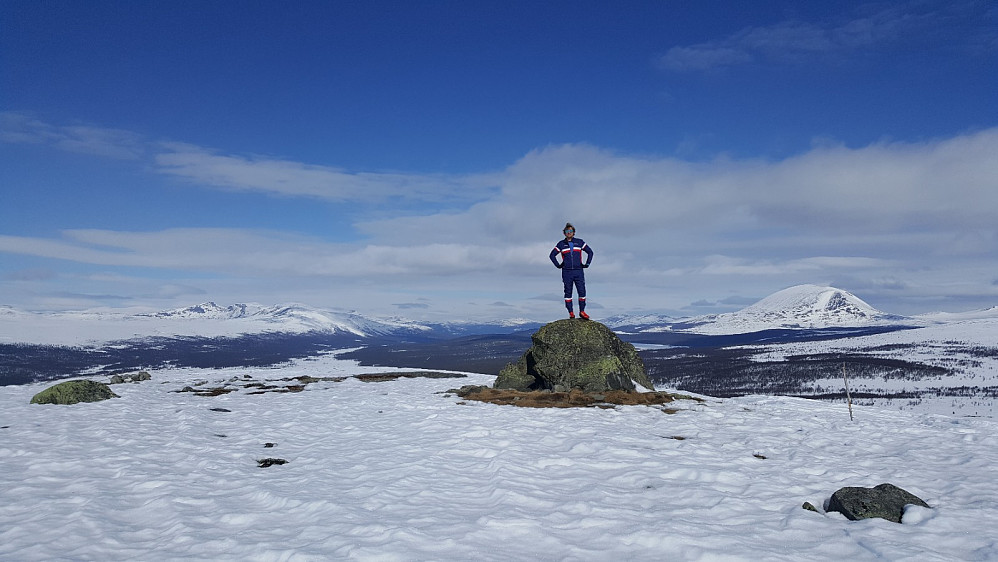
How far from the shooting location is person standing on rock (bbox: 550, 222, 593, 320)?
2142cm

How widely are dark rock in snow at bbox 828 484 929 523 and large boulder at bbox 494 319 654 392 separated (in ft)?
37.7

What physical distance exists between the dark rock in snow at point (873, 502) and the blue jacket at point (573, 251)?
14.5m

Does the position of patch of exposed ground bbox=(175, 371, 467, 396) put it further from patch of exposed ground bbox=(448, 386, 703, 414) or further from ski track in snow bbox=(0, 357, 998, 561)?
patch of exposed ground bbox=(448, 386, 703, 414)

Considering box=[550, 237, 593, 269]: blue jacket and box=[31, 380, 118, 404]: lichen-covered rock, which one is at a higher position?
box=[550, 237, 593, 269]: blue jacket

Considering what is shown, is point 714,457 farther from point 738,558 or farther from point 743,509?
point 738,558

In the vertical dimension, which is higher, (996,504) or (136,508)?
(136,508)

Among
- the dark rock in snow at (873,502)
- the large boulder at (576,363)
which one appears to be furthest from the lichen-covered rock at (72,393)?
the dark rock in snow at (873,502)

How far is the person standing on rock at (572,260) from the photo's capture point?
2142 cm

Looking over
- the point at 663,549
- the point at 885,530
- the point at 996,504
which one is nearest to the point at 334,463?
the point at 663,549

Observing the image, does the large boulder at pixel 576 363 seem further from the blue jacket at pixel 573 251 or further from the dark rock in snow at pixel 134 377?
the dark rock in snow at pixel 134 377

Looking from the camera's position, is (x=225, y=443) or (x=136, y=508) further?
(x=225, y=443)

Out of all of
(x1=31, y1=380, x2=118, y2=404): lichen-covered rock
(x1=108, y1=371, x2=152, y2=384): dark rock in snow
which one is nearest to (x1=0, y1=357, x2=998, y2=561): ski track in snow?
(x1=31, y1=380, x2=118, y2=404): lichen-covered rock

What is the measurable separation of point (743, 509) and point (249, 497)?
8.82 m

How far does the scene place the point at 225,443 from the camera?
485 inches
